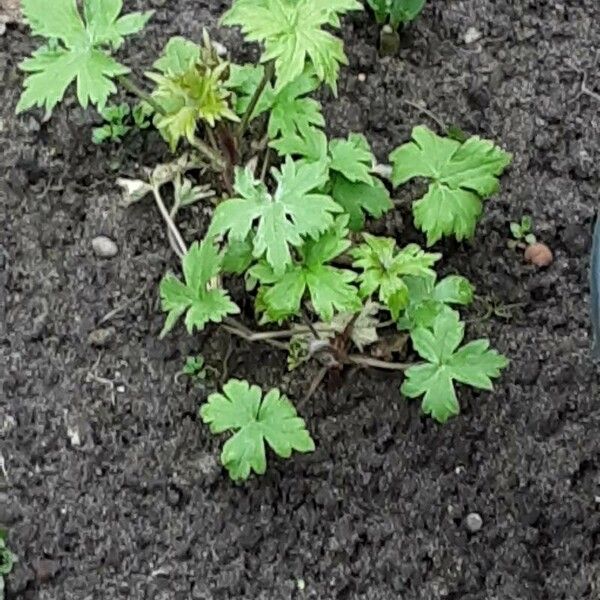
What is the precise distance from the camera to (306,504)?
6.69ft

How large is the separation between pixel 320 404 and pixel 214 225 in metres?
0.37

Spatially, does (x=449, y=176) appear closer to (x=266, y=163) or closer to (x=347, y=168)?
(x=347, y=168)

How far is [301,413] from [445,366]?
263mm

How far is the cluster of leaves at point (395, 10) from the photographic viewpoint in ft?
7.33

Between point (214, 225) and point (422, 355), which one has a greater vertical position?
point (214, 225)

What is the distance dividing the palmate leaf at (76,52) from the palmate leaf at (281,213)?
A: 26 cm

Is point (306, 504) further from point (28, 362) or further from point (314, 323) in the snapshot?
point (28, 362)

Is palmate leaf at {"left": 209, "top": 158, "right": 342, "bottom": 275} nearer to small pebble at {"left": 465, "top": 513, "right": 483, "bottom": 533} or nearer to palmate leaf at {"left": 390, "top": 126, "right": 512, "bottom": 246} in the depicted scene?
palmate leaf at {"left": 390, "top": 126, "right": 512, "bottom": 246}

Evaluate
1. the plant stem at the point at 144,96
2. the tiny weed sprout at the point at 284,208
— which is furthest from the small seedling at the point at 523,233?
the plant stem at the point at 144,96

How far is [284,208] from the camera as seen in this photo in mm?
1877

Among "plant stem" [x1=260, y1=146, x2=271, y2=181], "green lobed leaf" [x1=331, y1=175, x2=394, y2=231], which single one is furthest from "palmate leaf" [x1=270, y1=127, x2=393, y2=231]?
"plant stem" [x1=260, y1=146, x2=271, y2=181]

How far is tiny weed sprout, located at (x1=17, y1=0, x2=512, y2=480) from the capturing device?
1.90 metres

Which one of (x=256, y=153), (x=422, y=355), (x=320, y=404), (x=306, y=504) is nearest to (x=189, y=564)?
(x=306, y=504)

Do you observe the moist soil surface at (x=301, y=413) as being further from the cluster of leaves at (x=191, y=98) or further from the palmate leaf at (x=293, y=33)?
the palmate leaf at (x=293, y=33)
